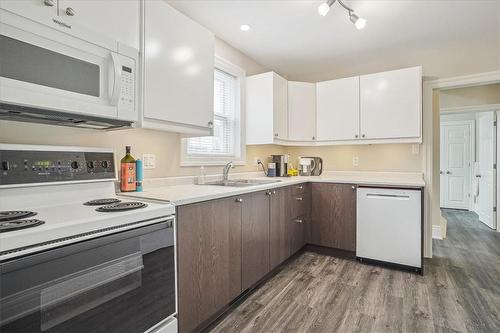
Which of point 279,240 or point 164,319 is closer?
point 164,319

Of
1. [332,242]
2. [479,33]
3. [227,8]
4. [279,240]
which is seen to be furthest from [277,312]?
[479,33]

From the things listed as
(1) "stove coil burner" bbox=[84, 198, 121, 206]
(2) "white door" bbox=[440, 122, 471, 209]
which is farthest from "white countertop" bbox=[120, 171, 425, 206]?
(2) "white door" bbox=[440, 122, 471, 209]

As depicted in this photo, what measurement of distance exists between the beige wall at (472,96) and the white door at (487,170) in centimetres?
58

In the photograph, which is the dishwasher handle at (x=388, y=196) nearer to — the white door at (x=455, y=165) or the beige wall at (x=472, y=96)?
the beige wall at (x=472, y=96)

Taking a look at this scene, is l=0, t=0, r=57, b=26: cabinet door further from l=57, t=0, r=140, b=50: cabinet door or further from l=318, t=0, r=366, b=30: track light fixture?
l=318, t=0, r=366, b=30: track light fixture

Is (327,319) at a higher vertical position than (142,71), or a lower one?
lower

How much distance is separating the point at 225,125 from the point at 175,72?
1.32m

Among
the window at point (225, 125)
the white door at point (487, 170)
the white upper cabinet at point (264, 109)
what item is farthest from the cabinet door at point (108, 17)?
the white door at point (487, 170)

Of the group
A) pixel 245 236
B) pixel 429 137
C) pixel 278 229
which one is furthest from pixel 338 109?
pixel 245 236

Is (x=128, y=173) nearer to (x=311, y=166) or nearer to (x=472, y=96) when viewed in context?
(x=311, y=166)

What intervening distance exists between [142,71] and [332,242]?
8.57ft

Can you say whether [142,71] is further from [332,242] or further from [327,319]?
[332,242]

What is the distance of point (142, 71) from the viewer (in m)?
1.59

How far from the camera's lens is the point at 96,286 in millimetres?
1025
